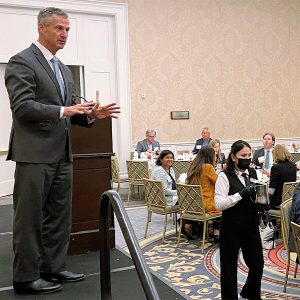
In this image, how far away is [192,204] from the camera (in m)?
4.95

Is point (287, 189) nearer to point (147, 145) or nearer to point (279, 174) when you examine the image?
point (279, 174)

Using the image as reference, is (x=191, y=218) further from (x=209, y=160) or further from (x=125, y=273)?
(x=125, y=273)

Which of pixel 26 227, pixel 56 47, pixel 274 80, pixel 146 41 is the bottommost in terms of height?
pixel 26 227

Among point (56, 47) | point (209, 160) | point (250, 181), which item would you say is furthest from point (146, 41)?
point (56, 47)

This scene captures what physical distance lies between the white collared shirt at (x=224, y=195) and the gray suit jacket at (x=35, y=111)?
1413 mm

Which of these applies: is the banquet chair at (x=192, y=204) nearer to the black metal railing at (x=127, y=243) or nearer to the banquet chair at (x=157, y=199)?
the banquet chair at (x=157, y=199)

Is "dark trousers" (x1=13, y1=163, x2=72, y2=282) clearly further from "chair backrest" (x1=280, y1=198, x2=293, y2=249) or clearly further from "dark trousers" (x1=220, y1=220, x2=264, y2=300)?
"chair backrest" (x1=280, y1=198, x2=293, y2=249)

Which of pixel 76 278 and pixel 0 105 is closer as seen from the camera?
pixel 76 278

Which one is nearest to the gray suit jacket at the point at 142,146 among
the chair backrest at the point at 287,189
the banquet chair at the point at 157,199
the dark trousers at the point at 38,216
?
the banquet chair at the point at 157,199

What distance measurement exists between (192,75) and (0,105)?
4219mm

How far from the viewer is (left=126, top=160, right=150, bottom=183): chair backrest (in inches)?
289

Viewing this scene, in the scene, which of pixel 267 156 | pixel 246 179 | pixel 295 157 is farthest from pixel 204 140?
pixel 246 179

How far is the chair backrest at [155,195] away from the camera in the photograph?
5254 millimetres

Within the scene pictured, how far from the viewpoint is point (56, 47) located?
2.15 m
